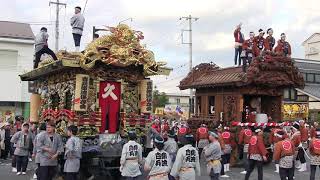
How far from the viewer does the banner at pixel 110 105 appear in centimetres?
1324

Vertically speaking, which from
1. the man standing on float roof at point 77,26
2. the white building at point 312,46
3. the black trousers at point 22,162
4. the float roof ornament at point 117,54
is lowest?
the black trousers at point 22,162

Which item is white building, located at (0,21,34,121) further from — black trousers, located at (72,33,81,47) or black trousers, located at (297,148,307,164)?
black trousers, located at (297,148,307,164)

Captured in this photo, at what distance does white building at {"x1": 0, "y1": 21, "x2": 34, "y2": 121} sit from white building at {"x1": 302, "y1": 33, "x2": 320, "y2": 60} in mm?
36070

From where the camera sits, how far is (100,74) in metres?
13.2

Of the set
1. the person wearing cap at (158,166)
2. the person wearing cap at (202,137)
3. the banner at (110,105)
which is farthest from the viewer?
the person wearing cap at (202,137)

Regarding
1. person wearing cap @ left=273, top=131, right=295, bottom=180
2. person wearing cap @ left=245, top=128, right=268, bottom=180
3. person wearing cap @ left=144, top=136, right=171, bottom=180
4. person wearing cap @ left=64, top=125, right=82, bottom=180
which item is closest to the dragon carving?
person wearing cap @ left=64, top=125, right=82, bottom=180

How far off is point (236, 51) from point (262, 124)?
3856mm

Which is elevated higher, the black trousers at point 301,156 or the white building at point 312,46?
the white building at point 312,46

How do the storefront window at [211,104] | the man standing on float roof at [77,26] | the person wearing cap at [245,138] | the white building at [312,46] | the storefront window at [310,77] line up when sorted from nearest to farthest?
the man standing on float roof at [77,26] < the person wearing cap at [245,138] < the storefront window at [211,104] < the storefront window at [310,77] < the white building at [312,46]

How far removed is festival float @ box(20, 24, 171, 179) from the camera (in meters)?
12.5

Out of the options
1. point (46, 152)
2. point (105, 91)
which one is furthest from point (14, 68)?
point (46, 152)

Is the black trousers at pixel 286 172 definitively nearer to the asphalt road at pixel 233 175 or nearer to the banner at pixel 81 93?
the asphalt road at pixel 233 175

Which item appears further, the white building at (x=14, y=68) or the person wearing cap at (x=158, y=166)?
the white building at (x=14, y=68)

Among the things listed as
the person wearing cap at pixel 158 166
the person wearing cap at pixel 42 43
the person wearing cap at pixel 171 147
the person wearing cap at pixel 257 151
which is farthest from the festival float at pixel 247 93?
the person wearing cap at pixel 158 166
